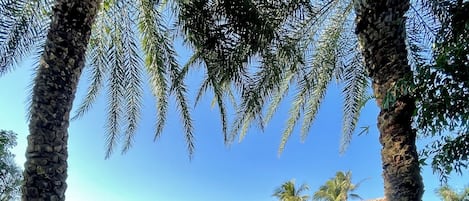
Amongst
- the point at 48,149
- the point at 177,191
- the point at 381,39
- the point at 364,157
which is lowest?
the point at 48,149

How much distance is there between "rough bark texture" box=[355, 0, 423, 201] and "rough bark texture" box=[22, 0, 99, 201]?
3.52 metres

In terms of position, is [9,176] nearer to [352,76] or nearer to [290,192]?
[352,76]

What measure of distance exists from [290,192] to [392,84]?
2208 centimetres

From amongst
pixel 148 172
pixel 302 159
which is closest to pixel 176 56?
pixel 148 172

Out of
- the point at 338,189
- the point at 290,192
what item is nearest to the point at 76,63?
the point at 290,192

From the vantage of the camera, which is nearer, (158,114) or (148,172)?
(158,114)

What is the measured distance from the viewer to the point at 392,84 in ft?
20.0

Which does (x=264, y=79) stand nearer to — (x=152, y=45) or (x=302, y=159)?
(x=152, y=45)

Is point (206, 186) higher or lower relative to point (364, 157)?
lower

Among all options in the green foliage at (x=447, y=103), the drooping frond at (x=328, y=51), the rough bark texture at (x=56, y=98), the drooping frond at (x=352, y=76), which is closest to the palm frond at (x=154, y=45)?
the rough bark texture at (x=56, y=98)

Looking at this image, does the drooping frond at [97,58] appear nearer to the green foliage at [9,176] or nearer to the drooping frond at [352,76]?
the green foliage at [9,176]

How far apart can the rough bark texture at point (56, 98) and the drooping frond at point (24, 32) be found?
1.95 meters

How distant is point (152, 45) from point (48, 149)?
3508 millimetres

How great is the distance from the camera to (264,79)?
27.6 feet
